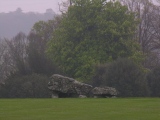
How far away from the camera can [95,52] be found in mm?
54562

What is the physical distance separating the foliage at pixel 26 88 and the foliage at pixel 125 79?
6.22 m

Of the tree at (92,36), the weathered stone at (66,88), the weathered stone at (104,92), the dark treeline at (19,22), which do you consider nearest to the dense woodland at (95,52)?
the tree at (92,36)

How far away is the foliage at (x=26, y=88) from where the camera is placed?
39.9 m

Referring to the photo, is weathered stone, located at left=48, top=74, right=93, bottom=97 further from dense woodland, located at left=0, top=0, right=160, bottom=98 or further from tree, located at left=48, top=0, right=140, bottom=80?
tree, located at left=48, top=0, right=140, bottom=80

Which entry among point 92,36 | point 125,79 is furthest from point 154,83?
point 92,36

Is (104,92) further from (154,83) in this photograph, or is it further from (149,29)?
(149,29)

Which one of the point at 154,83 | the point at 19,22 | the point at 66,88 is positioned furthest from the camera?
the point at 19,22

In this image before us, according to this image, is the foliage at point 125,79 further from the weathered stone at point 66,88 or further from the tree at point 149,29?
the tree at point 149,29

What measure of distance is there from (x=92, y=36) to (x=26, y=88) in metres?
18.3

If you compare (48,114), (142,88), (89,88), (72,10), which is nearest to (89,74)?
(72,10)

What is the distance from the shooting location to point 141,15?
68688 mm

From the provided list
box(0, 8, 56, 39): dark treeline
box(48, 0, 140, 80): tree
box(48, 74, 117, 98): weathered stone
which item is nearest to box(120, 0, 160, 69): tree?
box(48, 0, 140, 80): tree

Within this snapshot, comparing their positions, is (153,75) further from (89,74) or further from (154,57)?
(154,57)

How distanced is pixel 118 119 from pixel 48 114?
127 inches
